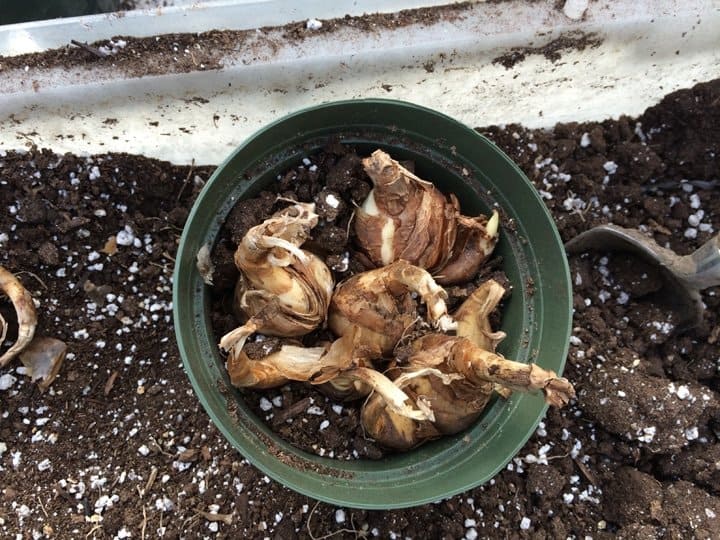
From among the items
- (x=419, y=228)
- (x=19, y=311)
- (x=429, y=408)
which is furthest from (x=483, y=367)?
(x=19, y=311)

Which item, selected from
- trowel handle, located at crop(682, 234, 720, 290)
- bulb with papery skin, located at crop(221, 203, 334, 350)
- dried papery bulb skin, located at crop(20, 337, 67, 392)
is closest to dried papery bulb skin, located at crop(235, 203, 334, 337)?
bulb with papery skin, located at crop(221, 203, 334, 350)

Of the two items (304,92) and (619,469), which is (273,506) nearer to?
(619,469)

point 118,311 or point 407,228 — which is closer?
point 407,228

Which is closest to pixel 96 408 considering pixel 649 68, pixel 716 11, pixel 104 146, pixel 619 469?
pixel 104 146

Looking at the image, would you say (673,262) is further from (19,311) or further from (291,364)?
(19,311)

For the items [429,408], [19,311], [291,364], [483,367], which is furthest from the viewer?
[19,311]

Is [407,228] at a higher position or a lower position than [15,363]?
higher
